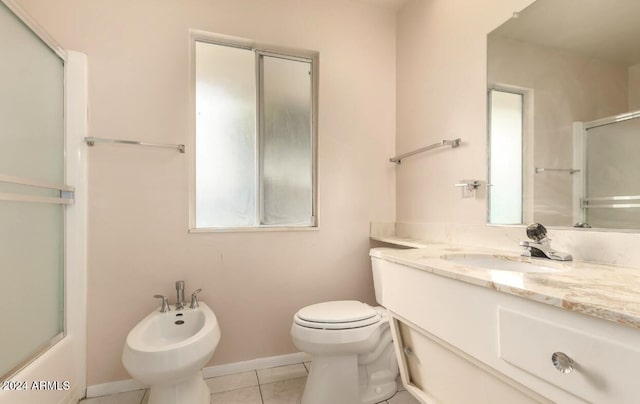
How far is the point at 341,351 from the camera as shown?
1372 mm

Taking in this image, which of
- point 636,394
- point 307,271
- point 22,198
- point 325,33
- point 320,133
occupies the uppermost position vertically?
point 325,33

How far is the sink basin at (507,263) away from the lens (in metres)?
0.99

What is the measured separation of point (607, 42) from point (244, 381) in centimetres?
227

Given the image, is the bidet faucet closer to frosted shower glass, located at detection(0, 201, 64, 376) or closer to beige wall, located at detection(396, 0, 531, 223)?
frosted shower glass, located at detection(0, 201, 64, 376)

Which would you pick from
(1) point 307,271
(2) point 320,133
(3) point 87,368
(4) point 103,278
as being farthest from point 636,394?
(3) point 87,368

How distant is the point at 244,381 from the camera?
1.69 metres

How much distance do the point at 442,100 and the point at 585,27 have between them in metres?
0.68

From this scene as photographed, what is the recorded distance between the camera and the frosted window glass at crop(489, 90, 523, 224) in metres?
1.32

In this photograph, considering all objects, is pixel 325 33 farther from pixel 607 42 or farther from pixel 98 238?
pixel 98 238

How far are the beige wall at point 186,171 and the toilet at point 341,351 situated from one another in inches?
19.5

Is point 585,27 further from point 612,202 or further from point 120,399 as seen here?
point 120,399

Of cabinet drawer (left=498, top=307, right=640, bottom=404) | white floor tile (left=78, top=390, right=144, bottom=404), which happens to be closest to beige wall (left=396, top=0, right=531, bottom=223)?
cabinet drawer (left=498, top=307, right=640, bottom=404)

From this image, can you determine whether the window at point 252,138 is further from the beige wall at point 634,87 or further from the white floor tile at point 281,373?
the beige wall at point 634,87

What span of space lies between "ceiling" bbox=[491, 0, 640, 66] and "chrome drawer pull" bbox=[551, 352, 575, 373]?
1.00 m
